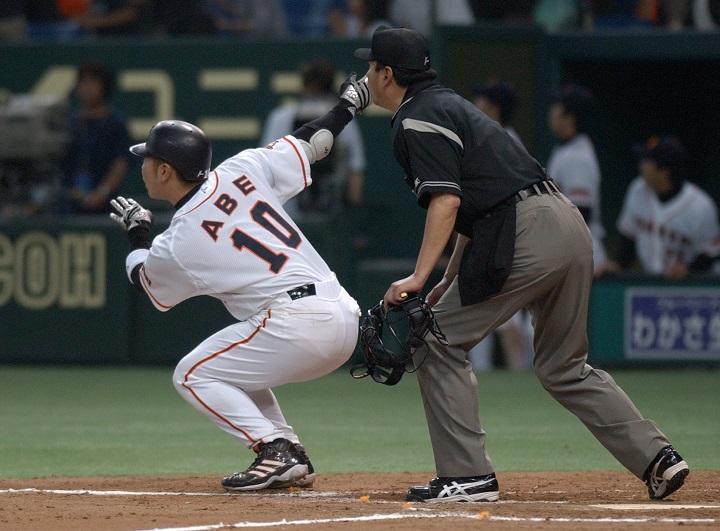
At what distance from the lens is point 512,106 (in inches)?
430

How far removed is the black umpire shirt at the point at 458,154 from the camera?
529 cm

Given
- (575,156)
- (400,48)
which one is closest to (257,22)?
(575,156)

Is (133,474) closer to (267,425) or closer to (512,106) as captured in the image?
(267,425)

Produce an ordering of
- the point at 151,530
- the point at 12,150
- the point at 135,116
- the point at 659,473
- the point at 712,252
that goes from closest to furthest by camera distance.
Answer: the point at 151,530, the point at 659,473, the point at 712,252, the point at 12,150, the point at 135,116

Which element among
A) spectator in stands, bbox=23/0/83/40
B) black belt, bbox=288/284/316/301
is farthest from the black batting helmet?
spectator in stands, bbox=23/0/83/40

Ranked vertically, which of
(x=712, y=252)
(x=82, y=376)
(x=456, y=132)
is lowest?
(x=82, y=376)

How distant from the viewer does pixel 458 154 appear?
5.37 meters

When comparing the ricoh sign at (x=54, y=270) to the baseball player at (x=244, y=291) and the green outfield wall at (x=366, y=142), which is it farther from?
the baseball player at (x=244, y=291)

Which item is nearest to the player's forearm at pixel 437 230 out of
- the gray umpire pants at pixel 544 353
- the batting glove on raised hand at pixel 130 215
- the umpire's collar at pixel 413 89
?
the gray umpire pants at pixel 544 353

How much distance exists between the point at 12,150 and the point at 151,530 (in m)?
8.88

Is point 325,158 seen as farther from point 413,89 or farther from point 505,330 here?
point 413,89

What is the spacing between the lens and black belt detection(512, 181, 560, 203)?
215 inches

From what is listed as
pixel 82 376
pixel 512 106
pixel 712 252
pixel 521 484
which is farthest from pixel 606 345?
pixel 521 484

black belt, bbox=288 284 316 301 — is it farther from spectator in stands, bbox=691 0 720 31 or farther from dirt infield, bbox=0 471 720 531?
spectator in stands, bbox=691 0 720 31
